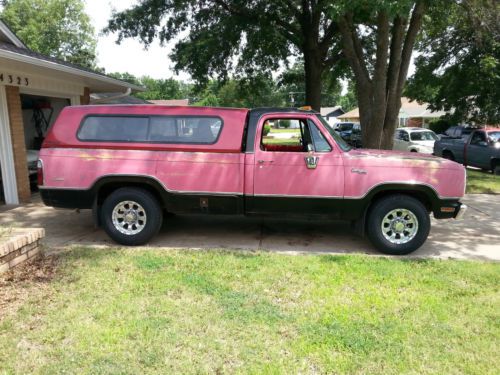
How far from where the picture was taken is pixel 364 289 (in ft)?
15.0

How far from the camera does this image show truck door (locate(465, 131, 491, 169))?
15.0 metres

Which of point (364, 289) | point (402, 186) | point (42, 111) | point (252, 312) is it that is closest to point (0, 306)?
point (252, 312)

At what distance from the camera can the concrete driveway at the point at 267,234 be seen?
6.20 m

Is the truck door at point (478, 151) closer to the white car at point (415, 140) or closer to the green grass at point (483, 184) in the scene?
the green grass at point (483, 184)

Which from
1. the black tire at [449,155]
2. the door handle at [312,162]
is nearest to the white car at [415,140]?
the black tire at [449,155]

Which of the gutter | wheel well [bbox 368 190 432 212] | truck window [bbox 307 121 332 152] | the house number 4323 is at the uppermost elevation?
the gutter

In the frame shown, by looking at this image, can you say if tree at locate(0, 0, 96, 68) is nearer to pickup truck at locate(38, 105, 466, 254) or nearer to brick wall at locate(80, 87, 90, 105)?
brick wall at locate(80, 87, 90, 105)

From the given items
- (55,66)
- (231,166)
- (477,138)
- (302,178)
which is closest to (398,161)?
(302,178)

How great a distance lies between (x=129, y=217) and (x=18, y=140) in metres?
4.95

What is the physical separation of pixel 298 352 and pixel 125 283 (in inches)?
86.0

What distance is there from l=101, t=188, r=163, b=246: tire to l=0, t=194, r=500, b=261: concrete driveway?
0.26 metres

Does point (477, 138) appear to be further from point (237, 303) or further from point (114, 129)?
point (237, 303)

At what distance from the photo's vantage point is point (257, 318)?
3900 millimetres

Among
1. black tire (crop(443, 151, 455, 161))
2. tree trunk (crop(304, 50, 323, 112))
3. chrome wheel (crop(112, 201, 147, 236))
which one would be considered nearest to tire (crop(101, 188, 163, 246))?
chrome wheel (crop(112, 201, 147, 236))
